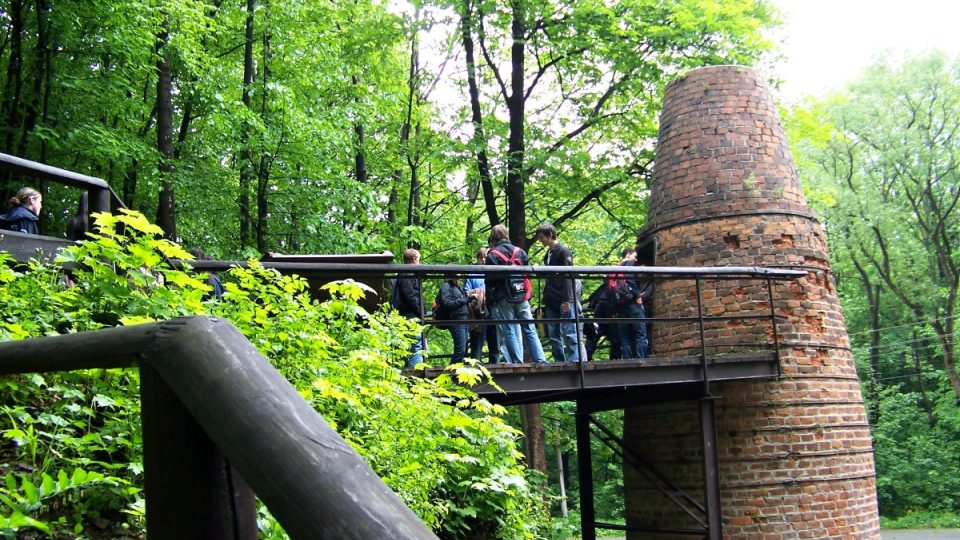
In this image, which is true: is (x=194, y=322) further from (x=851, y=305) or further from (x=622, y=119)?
(x=851, y=305)

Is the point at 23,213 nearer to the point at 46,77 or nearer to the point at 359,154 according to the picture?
the point at 46,77

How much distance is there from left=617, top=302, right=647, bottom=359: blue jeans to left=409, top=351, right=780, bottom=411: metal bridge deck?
0.50 meters

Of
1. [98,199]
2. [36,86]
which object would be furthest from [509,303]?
[36,86]

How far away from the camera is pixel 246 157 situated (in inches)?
611

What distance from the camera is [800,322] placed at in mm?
9609

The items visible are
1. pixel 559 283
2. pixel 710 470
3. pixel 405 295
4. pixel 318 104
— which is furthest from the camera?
pixel 318 104

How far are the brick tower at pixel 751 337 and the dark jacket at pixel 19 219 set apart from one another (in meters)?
6.48

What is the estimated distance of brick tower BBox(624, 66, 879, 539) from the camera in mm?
9156

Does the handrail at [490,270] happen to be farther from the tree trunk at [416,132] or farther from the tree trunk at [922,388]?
the tree trunk at [922,388]

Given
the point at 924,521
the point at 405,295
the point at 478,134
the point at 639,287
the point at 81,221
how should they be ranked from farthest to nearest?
the point at 924,521, the point at 478,134, the point at 639,287, the point at 405,295, the point at 81,221

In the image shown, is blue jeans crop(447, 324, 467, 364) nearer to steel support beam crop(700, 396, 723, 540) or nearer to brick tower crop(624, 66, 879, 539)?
steel support beam crop(700, 396, 723, 540)

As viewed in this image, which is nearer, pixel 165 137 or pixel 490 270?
pixel 490 270

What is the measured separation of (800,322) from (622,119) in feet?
22.7

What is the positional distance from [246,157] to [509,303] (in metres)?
8.74
